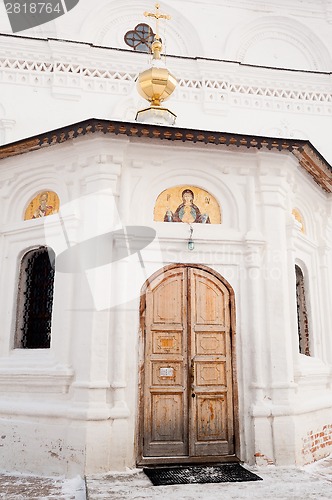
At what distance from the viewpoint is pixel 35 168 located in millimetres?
6367

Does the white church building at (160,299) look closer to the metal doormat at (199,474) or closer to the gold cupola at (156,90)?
the metal doormat at (199,474)

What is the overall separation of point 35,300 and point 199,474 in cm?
294

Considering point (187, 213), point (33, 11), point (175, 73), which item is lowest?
point (187, 213)

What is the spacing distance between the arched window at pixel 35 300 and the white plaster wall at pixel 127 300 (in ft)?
0.47

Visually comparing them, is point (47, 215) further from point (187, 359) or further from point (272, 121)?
point (272, 121)

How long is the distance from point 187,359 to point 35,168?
324 cm

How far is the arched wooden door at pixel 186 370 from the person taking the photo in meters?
5.40

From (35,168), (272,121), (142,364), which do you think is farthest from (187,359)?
(272,121)

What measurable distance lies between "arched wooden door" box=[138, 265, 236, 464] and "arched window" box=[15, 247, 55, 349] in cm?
135

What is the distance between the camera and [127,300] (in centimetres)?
561

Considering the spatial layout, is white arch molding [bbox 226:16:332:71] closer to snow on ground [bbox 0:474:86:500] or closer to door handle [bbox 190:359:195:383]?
door handle [bbox 190:359:195:383]

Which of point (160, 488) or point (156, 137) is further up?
point (156, 137)

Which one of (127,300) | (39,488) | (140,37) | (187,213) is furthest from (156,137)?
(140,37)

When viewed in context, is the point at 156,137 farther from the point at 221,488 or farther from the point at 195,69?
the point at 195,69
